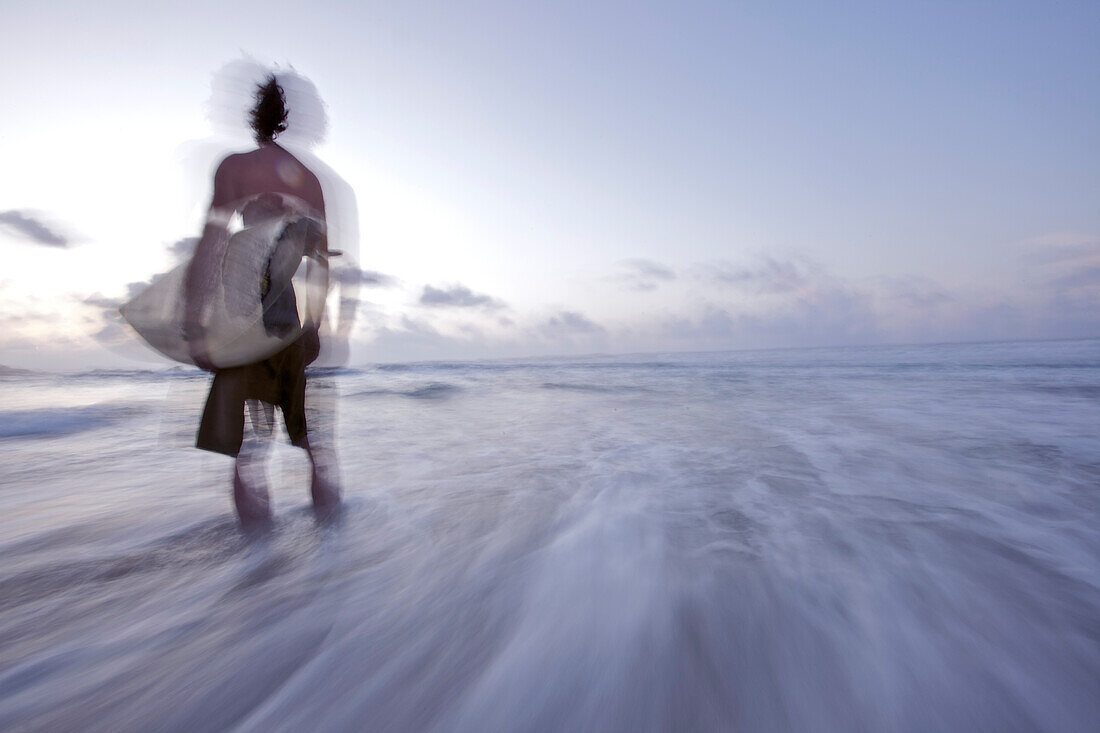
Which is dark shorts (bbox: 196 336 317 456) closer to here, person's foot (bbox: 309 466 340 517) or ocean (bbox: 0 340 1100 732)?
person's foot (bbox: 309 466 340 517)

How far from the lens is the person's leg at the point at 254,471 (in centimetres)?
194

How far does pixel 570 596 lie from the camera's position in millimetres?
1749

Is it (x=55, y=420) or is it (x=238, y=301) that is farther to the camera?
(x=55, y=420)

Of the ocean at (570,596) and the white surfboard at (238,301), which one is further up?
the white surfboard at (238,301)

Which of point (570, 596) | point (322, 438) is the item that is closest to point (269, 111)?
point (322, 438)

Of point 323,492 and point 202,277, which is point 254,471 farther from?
point 202,277

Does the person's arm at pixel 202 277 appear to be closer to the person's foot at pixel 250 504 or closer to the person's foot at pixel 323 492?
the person's foot at pixel 250 504

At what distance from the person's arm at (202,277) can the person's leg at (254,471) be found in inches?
14.6

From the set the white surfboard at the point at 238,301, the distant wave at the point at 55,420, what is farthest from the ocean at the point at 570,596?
the distant wave at the point at 55,420

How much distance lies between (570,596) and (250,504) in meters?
1.63

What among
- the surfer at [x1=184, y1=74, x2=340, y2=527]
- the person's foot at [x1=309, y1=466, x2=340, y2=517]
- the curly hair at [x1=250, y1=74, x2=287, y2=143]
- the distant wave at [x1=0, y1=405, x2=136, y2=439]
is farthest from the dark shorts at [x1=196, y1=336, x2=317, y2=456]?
the distant wave at [x1=0, y1=405, x2=136, y2=439]

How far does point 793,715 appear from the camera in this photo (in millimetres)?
1146

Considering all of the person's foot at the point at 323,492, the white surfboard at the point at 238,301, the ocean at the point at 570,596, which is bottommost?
the ocean at the point at 570,596

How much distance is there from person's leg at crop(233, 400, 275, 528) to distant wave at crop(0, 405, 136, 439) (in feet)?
18.7
